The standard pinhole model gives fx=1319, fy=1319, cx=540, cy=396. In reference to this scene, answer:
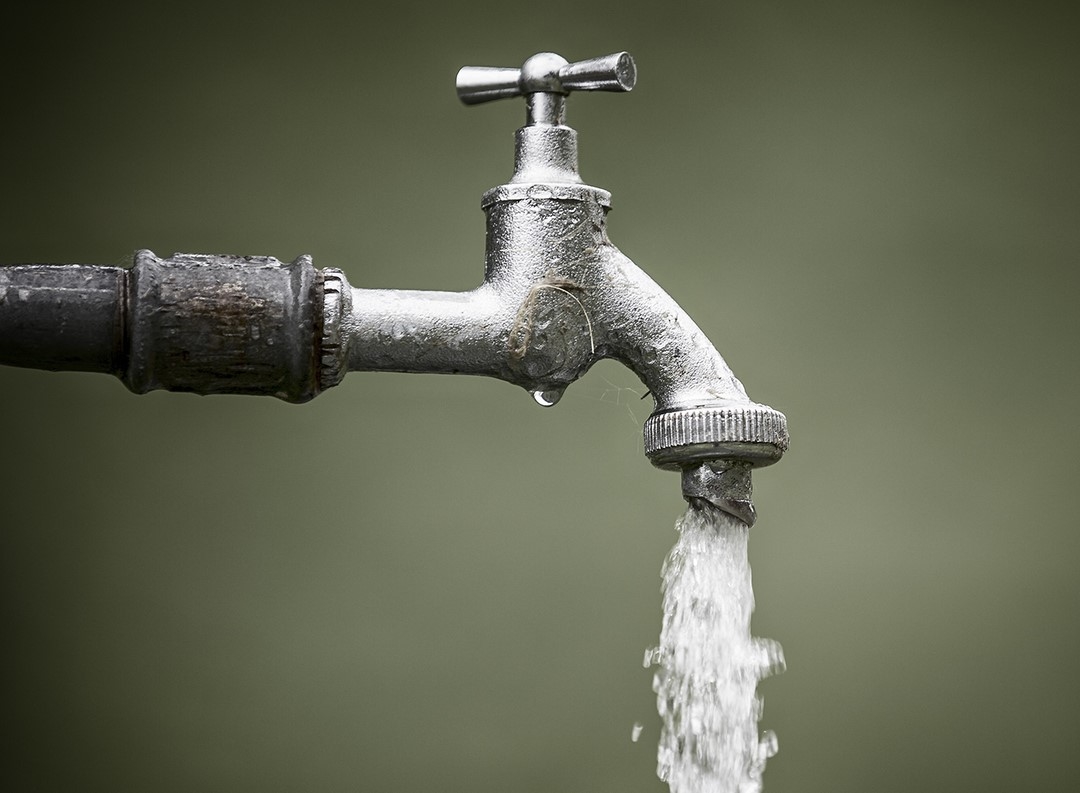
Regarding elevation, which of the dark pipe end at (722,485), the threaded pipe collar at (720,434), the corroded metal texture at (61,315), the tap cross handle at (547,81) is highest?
the tap cross handle at (547,81)

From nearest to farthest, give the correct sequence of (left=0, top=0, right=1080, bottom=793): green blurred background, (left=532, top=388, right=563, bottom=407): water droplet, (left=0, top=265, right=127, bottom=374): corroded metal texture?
(left=0, top=265, right=127, bottom=374): corroded metal texture < (left=532, top=388, right=563, bottom=407): water droplet < (left=0, top=0, right=1080, bottom=793): green blurred background

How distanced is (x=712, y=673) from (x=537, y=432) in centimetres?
77

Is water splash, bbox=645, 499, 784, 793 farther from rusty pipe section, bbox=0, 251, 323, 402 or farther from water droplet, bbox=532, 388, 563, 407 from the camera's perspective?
rusty pipe section, bbox=0, 251, 323, 402

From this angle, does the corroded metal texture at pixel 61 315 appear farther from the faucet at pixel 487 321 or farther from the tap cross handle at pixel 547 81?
the tap cross handle at pixel 547 81

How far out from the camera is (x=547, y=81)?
818mm

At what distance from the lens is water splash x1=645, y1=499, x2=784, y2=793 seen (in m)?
0.83

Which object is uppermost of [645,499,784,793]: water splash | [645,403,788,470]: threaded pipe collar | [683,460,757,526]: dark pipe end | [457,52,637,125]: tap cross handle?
[457,52,637,125]: tap cross handle

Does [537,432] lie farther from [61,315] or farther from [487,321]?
[61,315]

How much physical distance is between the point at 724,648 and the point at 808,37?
1009 mm

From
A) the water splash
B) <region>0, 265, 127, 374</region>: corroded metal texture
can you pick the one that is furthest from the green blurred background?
<region>0, 265, 127, 374</region>: corroded metal texture

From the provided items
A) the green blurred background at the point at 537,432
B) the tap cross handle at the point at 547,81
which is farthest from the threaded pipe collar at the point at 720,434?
the green blurred background at the point at 537,432

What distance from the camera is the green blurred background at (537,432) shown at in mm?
1464

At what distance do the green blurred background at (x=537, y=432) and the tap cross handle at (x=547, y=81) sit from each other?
0.72 meters

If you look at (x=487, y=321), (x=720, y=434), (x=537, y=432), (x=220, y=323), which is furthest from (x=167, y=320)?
(x=537, y=432)
